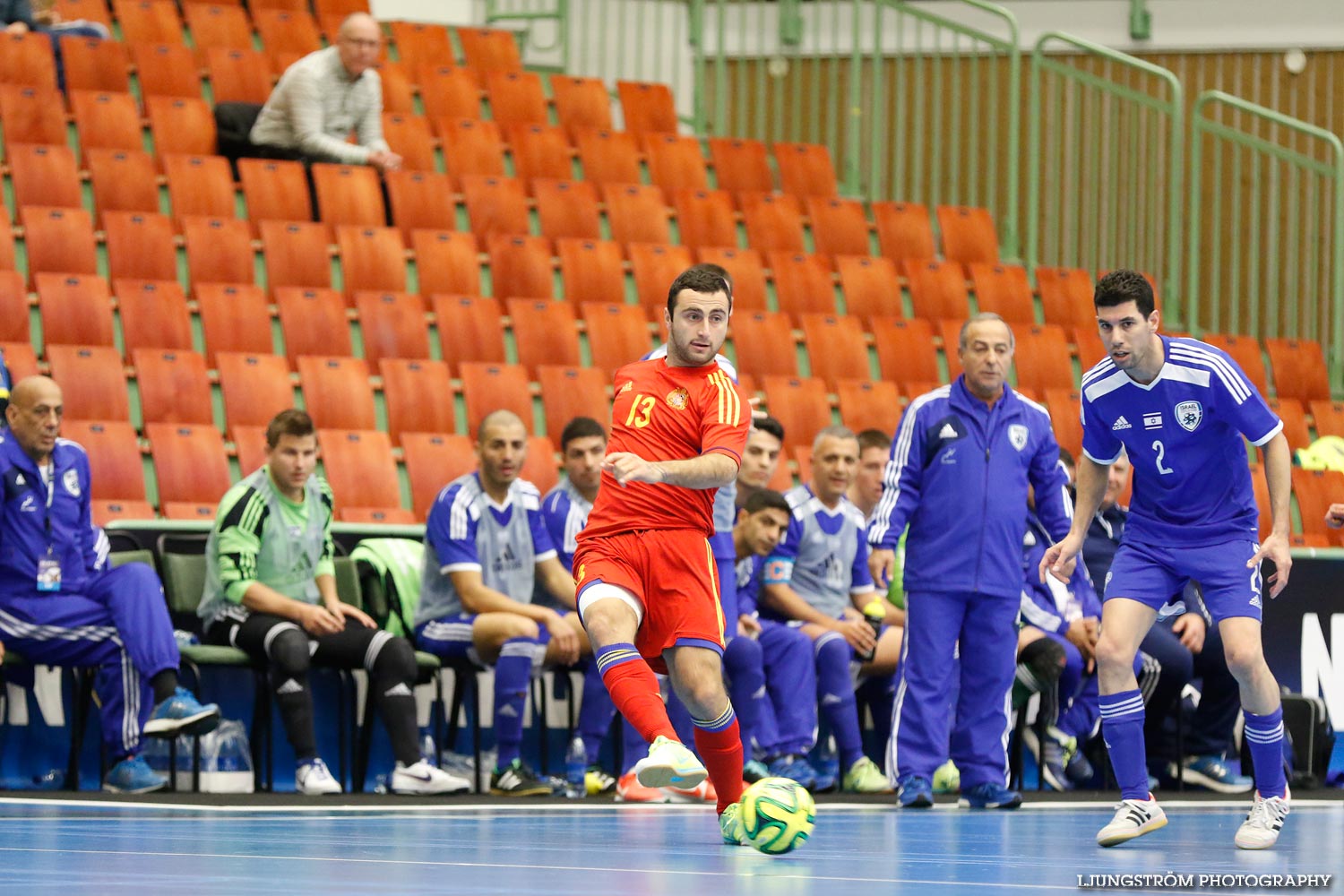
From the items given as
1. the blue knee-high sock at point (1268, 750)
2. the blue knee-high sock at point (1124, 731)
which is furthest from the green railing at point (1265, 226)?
the blue knee-high sock at point (1124, 731)

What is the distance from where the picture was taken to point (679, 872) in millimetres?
4535

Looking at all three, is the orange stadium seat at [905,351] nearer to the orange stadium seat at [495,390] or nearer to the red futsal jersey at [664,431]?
the orange stadium seat at [495,390]

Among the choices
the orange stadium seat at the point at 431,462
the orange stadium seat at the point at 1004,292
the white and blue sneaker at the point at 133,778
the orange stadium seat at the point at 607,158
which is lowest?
the white and blue sneaker at the point at 133,778

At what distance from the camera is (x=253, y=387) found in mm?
9906

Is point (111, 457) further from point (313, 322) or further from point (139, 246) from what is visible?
point (139, 246)

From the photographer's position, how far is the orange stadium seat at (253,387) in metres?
9.81

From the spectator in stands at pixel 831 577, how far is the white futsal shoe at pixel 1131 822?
3058 millimetres

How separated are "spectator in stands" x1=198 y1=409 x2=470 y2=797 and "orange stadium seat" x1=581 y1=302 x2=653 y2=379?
336cm

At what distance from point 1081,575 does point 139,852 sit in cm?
564

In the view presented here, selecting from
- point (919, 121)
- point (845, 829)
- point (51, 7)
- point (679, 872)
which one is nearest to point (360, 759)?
point (845, 829)

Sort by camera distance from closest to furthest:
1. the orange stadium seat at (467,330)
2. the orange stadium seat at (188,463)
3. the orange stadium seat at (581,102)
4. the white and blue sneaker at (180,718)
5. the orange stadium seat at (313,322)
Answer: the white and blue sneaker at (180,718) < the orange stadium seat at (188,463) < the orange stadium seat at (313,322) < the orange stadium seat at (467,330) < the orange stadium seat at (581,102)

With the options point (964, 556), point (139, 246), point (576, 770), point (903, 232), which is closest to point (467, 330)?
point (139, 246)

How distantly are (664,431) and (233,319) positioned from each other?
544 centimetres

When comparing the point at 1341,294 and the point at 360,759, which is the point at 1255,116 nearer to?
the point at 1341,294
